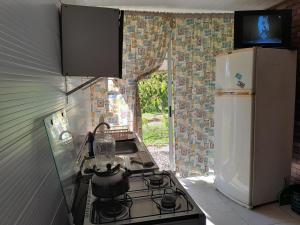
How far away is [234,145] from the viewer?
2750mm

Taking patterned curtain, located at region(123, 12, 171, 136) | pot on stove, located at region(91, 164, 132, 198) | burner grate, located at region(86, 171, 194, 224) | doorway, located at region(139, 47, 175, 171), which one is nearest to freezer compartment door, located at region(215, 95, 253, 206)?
doorway, located at region(139, 47, 175, 171)

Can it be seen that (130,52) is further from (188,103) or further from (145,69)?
(188,103)

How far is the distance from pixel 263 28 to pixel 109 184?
2717 mm

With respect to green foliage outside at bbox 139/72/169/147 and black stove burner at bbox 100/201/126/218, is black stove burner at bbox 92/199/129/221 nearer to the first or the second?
black stove burner at bbox 100/201/126/218

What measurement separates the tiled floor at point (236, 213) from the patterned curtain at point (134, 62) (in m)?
1.29

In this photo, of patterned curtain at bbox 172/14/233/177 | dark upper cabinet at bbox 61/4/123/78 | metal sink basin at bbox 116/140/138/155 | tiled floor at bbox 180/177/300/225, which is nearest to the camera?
dark upper cabinet at bbox 61/4/123/78

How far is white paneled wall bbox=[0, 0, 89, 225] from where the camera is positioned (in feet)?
1.98

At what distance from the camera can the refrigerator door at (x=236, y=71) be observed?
250 centimetres

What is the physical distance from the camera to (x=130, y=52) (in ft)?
10.6

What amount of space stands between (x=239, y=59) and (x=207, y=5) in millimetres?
927

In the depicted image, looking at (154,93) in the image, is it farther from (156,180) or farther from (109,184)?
(109,184)

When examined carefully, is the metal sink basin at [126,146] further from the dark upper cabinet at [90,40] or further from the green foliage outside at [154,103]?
the green foliage outside at [154,103]

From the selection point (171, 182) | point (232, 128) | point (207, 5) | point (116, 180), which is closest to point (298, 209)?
point (232, 128)

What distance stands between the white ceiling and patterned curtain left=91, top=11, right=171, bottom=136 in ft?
0.51
